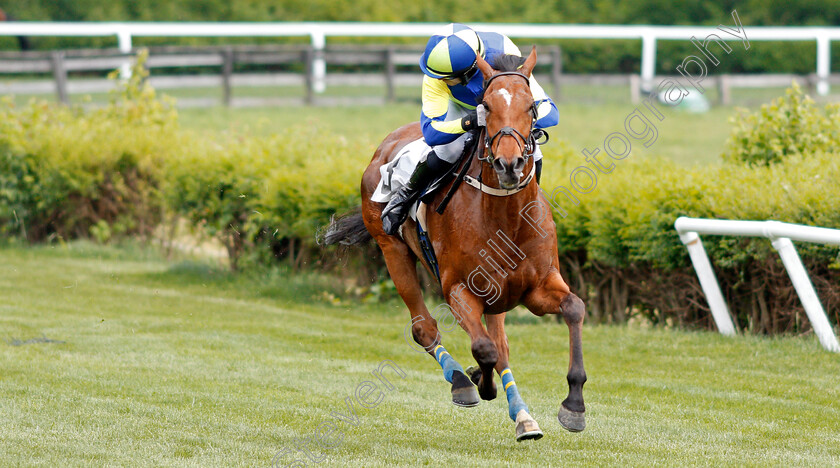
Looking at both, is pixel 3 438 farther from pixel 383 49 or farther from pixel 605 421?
pixel 383 49

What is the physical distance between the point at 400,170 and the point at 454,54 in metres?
1.00

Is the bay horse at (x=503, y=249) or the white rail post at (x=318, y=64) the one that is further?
the white rail post at (x=318, y=64)

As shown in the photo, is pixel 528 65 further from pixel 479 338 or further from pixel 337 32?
pixel 337 32

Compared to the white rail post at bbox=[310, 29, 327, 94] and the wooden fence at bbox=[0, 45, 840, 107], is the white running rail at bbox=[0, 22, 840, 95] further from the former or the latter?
the wooden fence at bbox=[0, 45, 840, 107]

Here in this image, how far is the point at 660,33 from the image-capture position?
22.0m

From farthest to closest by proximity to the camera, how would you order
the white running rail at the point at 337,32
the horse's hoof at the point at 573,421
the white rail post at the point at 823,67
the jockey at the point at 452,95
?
1. the white rail post at the point at 823,67
2. the white running rail at the point at 337,32
3. the jockey at the point at 452,95
4. the horse's hoof at the point at 573,421

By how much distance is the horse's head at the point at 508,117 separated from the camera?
435 cm

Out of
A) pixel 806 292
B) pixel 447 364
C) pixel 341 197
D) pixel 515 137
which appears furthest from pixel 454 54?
pixel 341 197

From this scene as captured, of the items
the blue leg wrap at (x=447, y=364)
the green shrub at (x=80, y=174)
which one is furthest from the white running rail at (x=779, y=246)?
the green shrub at (x=80, y=174)

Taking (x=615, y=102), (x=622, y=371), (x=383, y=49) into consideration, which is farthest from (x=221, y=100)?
(x=622, y=371)

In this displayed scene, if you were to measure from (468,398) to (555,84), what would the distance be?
17.0 m

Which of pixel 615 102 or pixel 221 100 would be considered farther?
pixel 615 102

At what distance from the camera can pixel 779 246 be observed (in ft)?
22.6

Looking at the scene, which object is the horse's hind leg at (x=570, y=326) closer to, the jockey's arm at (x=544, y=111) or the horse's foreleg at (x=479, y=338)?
the horse's foreleg at (x=479, y=338)
